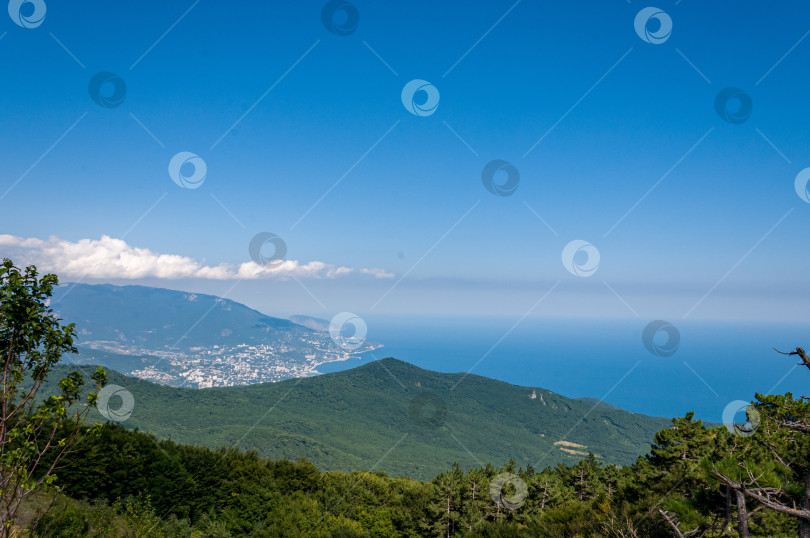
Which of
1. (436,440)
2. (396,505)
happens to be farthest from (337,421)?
(396,505)

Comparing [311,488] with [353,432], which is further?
[353,432]
